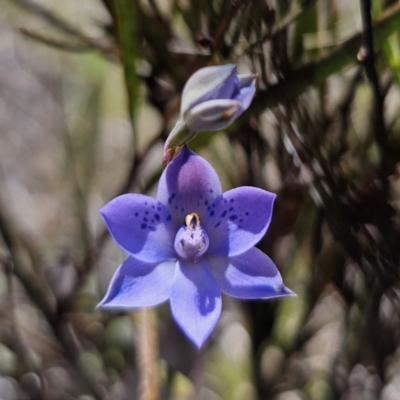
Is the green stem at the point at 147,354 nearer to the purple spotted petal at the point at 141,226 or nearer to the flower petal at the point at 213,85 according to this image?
the purple spotted petal at the point at 141,226

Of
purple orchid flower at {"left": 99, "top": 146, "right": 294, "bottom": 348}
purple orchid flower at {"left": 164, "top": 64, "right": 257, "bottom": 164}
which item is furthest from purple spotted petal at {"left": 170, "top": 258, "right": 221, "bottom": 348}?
purple orchid flower at {"left": 164, "top": 64, "right": 257, "bottom": 164}

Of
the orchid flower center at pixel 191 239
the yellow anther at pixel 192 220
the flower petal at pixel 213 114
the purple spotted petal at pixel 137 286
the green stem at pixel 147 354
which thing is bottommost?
the green stem at pixel 147 354

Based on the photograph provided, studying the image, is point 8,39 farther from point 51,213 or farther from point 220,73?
point 220,73

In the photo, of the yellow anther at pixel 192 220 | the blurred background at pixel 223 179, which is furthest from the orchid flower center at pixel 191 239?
the blurred background at pixel 223 179

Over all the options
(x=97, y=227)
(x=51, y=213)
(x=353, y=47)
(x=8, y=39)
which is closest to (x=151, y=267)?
(x=353, y=47)

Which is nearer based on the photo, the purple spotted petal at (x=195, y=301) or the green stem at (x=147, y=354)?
the purple spotted petal at (x=195, y=301)

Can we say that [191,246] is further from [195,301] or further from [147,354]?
[147,354]
